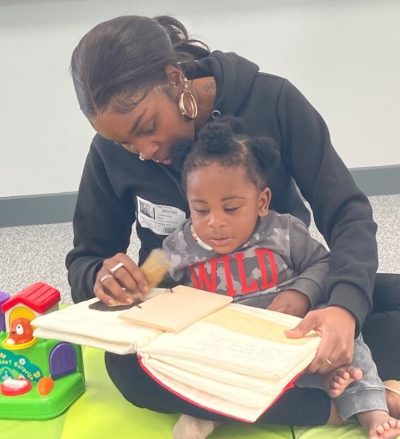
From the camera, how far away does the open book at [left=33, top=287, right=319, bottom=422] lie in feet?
2.61

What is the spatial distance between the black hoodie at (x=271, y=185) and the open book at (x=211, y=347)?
0.13 meters

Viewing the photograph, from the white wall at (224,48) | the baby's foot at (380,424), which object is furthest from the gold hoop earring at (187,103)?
the white wall at (224,48)

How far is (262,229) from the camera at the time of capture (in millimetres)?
1086

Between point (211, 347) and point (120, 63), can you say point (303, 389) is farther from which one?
point (120, 63)

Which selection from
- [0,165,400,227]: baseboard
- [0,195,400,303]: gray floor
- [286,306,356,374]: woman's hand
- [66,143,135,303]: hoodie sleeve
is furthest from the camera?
[0,165,400,227]: baseboard

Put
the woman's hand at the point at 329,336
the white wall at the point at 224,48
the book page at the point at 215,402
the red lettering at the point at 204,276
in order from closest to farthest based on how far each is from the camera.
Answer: the book page at the point at 215,402, the woman's hand at the point at 329,336, the red lettering at the point at 204,276, the white wall at the point at 224,48

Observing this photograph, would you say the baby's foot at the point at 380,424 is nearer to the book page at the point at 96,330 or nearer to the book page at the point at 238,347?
the book page at the point at 238,347

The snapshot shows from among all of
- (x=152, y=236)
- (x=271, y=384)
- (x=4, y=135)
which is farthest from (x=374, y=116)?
(x=271, y=384)

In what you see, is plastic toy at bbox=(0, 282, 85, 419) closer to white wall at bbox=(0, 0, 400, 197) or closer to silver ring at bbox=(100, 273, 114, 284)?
silver ring at bbox=(100, 273, 114, 284)

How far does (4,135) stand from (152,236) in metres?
1.31

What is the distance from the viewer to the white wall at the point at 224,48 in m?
2.25

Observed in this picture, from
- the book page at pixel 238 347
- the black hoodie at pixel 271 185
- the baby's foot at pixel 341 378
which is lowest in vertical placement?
the baby's foot at pixel 341 378

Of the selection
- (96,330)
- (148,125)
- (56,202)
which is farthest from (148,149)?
(56,202)

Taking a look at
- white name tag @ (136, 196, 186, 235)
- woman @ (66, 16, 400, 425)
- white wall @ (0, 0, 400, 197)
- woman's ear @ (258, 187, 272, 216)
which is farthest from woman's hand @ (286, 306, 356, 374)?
white wall @ (0, 0, 400, 197)
